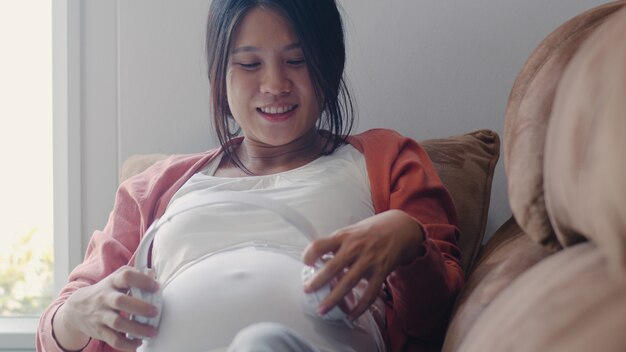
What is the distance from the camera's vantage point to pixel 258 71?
1109mm

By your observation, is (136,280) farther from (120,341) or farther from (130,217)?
(130,217)

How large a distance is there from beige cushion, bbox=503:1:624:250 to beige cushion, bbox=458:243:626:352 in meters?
0.06

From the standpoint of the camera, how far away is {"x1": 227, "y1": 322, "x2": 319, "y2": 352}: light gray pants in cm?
65

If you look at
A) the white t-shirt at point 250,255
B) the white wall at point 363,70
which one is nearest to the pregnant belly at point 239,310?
the white t-shirt at point 250,255

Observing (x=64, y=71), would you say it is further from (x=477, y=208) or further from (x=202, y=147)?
(x=477, y=208)

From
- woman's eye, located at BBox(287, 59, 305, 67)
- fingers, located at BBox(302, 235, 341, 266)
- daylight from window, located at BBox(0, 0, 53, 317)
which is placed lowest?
daylight from window, located at BBox(0, 0, 53, 317)

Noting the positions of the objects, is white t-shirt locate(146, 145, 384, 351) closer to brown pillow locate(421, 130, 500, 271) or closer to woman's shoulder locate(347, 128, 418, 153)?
woman's shoulder locate(347, 128, 418, 153)

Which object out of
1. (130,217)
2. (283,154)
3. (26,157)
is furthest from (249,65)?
(26,157)

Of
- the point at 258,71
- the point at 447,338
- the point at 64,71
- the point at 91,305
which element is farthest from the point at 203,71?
the point at 447,338

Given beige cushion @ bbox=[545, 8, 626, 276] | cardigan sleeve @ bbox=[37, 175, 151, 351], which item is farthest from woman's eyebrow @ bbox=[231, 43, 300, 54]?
beige cushion @ bbox=[545, 8, 626, 276]

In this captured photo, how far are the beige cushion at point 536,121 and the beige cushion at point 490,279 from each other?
75mm

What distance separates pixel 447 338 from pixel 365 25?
0.83 meters

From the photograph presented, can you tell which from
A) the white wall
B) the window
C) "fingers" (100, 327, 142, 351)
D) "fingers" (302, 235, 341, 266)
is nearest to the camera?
"fingers" (302, 235, 341, 266)

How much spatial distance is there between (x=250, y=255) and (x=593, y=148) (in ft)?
1.61
